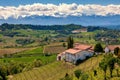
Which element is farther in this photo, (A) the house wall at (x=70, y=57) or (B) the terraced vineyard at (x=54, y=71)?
(A) the house wall at (x=70, y=57)

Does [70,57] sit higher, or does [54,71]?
[70,57]

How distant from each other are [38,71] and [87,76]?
55231mm

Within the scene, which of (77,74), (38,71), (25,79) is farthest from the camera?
(38,71)

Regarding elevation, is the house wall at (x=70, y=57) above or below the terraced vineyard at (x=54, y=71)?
above

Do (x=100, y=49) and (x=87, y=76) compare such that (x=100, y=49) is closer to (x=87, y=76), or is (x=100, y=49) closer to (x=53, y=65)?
(x=53, y=65)

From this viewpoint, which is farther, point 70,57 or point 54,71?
point 70,57

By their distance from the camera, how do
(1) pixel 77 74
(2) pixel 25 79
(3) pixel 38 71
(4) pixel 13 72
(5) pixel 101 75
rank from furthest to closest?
(4) pixel 13 72 → (3) pixel 38 71 → (2) pixel 25 79 → (1) pixel 77 74 → (5) pixel 101 75

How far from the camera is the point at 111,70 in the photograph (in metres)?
102

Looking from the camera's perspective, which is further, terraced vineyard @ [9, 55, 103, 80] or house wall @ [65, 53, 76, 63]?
house wall @ [65, 53, 76, 63]

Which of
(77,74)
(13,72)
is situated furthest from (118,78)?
(13,72)

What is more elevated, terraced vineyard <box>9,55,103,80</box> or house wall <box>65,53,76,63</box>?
house wall <box>65,53,76,63</box>

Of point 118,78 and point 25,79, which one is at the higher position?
point 118,78

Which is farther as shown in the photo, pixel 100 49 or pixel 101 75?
pixel 100 49

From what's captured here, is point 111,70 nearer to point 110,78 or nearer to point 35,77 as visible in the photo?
point 110,78
